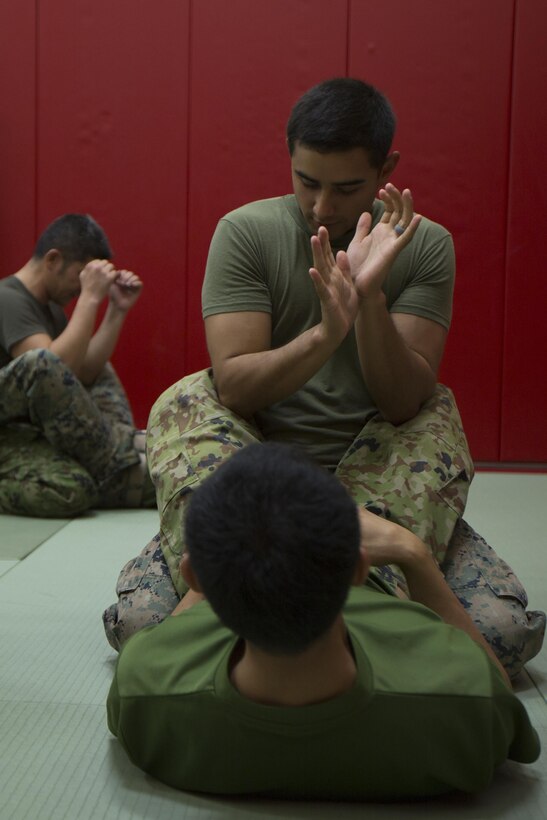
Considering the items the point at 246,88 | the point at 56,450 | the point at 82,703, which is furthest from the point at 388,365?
the point at 246,88

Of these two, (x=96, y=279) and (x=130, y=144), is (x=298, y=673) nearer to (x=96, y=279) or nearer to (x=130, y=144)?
(x=96, y=279)

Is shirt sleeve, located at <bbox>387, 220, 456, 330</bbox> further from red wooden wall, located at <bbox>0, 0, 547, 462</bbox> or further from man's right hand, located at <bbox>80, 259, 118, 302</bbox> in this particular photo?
red wooden wall, located at <bbox>0, 0, 547, 462</bbox>

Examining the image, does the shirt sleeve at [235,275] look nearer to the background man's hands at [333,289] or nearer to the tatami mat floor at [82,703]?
the background man's hands at [333,289]

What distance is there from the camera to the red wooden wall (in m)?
4.02

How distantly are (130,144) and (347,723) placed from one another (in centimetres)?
336

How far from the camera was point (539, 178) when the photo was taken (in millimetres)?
4035

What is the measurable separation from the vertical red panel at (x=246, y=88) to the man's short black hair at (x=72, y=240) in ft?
2.33

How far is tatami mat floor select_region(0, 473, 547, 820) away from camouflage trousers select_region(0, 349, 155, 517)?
171mm

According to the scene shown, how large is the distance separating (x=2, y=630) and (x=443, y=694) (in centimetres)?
101

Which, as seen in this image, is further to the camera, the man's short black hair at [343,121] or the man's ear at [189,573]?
the man's short black hair at [343,121]

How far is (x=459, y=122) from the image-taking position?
13.3 ft

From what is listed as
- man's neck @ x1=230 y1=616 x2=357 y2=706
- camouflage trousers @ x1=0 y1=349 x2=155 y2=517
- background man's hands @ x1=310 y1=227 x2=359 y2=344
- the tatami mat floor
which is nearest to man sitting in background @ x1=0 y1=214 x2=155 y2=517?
camouflage trousers @ x1=0 y1=349 x2=155 y2=517

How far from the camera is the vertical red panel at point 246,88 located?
4.05 meters

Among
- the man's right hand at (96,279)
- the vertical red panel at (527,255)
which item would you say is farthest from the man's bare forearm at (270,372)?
the vertical red panel at (527,255)
